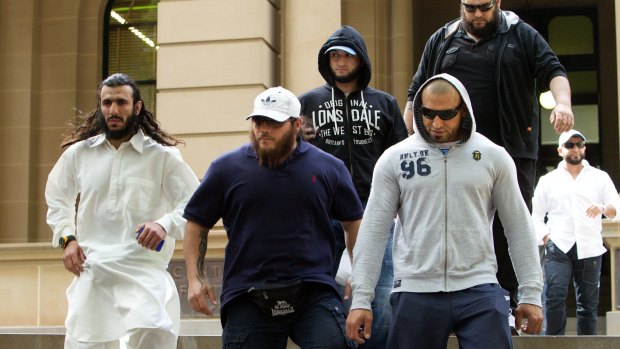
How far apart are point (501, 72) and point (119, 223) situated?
249 cm

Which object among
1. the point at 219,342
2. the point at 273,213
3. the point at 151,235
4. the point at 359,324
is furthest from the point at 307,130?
the point at 219,342

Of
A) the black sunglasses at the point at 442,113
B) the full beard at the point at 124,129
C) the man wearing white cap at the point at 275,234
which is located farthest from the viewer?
the full beard at the point at 124,129

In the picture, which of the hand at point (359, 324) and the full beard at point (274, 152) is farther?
the full beard at point (274, 152)

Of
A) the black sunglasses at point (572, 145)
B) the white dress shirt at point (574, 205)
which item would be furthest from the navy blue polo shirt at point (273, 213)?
the black sunglasses at point (572, 145)

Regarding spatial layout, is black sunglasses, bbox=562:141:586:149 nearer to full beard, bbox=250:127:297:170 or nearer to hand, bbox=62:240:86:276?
hand, bbox=62:240:86:276

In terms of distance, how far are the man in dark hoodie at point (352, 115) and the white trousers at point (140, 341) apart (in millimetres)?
1440

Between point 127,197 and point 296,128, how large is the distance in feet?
5.57

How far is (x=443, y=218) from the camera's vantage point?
6.23 metres

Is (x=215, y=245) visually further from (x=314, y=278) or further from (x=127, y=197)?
(x=314, y=278)

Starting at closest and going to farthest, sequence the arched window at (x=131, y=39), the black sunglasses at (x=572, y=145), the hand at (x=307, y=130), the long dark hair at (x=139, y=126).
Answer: the hand at (x=307, y=130), the long dark hair at (x=139, y=126), the black sunglasses at (x=572, y=145), the arched window at (x=131, y=39)

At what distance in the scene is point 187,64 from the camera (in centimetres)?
1563

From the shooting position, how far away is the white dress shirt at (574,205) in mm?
12484

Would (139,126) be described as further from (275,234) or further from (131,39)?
(131,39)

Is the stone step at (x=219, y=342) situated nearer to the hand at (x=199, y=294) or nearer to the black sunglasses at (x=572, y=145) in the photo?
the hand at (x=199, y=294)
